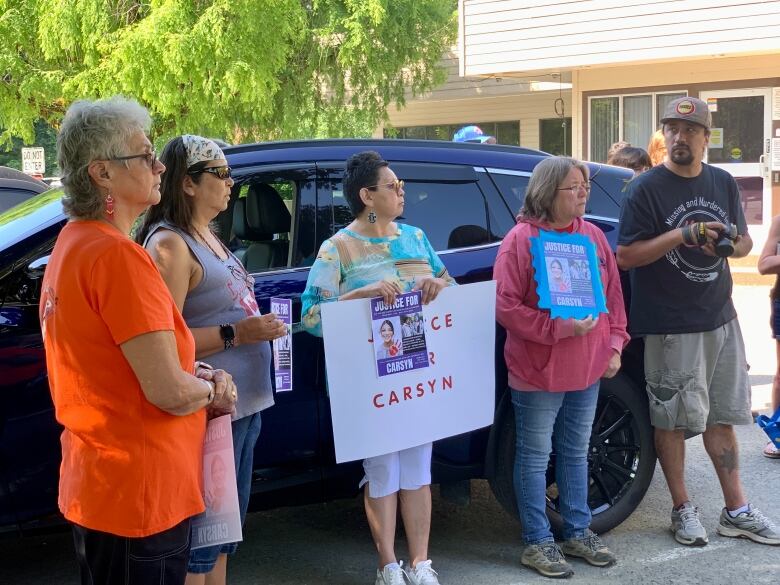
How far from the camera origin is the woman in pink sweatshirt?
13.2 feet

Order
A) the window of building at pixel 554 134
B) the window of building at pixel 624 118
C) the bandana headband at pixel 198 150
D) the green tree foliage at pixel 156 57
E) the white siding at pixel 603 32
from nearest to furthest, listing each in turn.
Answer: the bandana headband at pixel 198 150, the white siding at pixel 603 32, the green tree foliage at pixel 156 57, the window of building at pixel 624 118, the window of building at pixel 554 134

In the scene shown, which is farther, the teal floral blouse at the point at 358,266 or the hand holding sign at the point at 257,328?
the teal floral blouse at the point at 358,266

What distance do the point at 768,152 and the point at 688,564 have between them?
1090cm

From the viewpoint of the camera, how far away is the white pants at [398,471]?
387 centimetres

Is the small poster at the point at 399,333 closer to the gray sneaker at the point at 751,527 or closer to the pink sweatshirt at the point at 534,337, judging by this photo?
the pink sweatshirt at the point at 534,337

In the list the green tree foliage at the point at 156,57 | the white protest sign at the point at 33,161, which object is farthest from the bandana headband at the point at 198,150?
the white protest sign at the point at 33,161

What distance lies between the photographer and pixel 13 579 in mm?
4246

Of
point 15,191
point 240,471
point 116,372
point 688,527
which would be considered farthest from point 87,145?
point 15,191

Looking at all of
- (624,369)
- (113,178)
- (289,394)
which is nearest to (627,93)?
(624,369)

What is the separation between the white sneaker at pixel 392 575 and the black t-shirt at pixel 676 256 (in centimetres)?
159

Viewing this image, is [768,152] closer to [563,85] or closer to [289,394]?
[563,85]

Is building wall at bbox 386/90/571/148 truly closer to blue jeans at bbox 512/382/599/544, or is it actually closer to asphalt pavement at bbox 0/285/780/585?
asphalt pavement at bbox 0/285/780/585

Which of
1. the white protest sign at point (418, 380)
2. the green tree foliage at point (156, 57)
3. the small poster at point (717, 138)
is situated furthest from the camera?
the small poster at point (717, 138)

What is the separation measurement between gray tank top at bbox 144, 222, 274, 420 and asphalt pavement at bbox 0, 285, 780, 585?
1.31m
